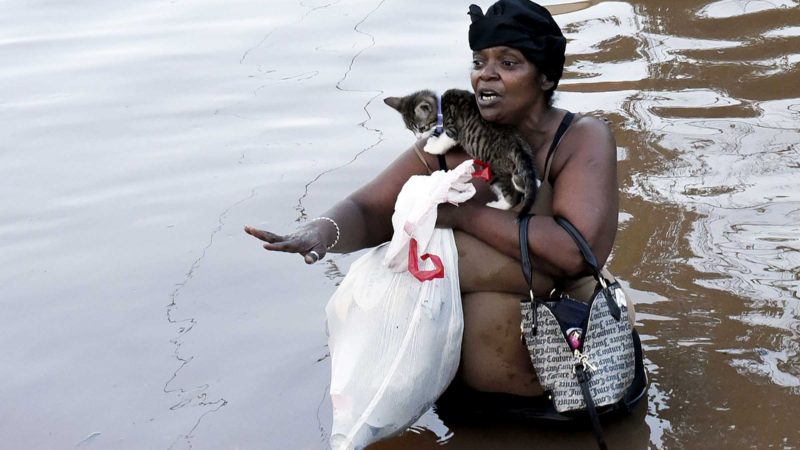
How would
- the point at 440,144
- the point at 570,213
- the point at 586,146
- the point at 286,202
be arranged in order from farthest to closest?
the point at 286,202, the point at 440,144, the point at 586,146, the point at 570,213

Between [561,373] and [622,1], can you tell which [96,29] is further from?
[561,373]

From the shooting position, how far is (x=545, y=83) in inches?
134

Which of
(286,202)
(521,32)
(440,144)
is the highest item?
(521,32)

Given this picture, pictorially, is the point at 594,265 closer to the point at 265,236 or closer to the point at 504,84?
the point at 504,84

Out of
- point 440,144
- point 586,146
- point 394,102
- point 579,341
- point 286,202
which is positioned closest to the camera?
point 579,341

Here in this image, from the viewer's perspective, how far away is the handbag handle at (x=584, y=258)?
313 cm

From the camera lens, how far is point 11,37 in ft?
25.9

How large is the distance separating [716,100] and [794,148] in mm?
701

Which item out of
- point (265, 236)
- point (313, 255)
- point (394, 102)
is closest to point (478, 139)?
point (394, 102)

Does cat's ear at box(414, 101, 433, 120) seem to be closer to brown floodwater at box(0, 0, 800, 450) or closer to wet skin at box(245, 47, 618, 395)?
wet skin at box(245, 47, 618, 395)

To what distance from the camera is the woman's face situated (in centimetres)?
333

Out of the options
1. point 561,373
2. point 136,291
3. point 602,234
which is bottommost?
point 136,291

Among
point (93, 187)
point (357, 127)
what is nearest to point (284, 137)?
point (357, 127)

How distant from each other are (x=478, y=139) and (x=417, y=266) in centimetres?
46
